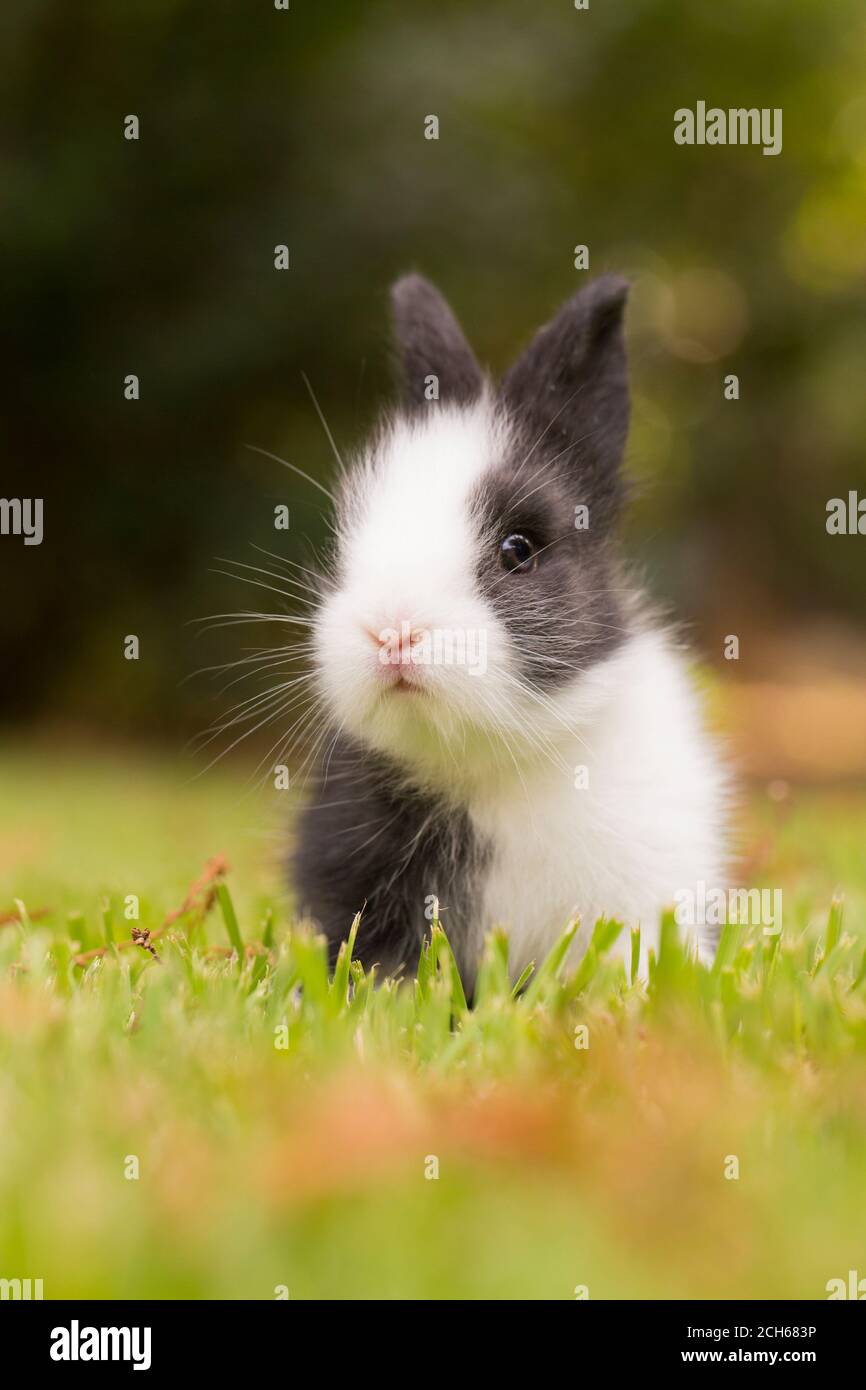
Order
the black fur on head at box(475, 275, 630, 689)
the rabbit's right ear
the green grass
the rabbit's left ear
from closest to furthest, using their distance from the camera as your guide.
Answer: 1. the green grass
2. the black fur on head at box(475, 275, 630, 689)
3. the rabbit's left ear
4. the rabbit's right ear

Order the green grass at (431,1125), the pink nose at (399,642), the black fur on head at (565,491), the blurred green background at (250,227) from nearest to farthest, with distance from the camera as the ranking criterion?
1. the green grass at (431,1125)
2. the pink nose at (399,642)
3. the black fur on head at (565,491)
4. the blurred green background at (250,227)

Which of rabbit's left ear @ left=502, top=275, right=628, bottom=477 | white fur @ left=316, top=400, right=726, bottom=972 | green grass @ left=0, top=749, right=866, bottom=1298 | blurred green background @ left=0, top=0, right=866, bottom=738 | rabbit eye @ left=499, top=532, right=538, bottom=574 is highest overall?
blurred green background @ left=0, top=0, right=866, bottom=738

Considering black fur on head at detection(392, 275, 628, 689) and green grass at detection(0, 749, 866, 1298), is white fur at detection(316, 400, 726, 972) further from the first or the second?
green grass at detection(0, 749, 866, 1298)

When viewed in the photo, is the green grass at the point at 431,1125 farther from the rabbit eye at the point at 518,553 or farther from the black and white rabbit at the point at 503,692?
the rabbit eye at the point at 518,553

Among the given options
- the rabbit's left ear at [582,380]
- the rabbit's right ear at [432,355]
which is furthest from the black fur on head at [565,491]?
the rabbit's right ear at [432,355]

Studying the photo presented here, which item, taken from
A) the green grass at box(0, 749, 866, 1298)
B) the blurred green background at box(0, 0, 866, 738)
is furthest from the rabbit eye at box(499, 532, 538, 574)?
the blurred green background at box(0, 0, 866, 738)

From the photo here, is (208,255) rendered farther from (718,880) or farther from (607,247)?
(718,880)

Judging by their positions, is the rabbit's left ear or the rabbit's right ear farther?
the rabbit's right ear
